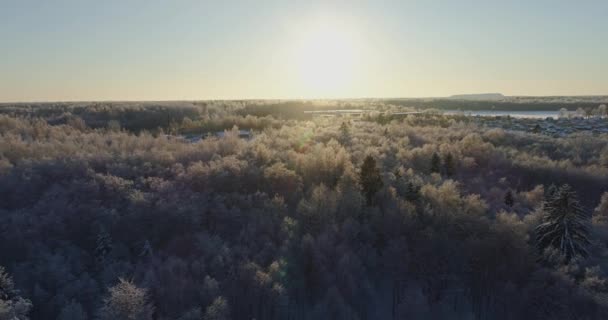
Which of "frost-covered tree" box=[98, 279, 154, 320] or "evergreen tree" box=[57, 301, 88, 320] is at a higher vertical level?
"frost-covered tree" box=[98, 279, 154, 320]

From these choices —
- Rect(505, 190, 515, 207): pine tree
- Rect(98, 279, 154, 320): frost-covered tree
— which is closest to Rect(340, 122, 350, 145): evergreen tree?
Rect(505, 190, 515, 207): pine tree

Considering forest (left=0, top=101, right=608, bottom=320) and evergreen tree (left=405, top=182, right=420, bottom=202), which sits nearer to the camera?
forest (left=0, top=101, right=608, bottom=320)

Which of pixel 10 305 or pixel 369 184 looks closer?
pixel 10 305

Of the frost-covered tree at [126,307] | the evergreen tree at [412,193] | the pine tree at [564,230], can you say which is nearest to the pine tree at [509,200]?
the pine tree at [564,230]

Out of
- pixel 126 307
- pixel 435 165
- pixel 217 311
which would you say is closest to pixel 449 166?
pixel 435 165

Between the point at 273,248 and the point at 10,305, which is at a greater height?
the point at 10,305

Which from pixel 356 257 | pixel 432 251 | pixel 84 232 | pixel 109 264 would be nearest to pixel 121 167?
pixel 84 232

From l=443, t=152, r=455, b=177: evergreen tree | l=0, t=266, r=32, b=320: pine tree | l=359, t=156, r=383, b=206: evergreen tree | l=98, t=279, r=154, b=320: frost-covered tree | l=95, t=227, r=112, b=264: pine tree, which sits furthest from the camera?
l=443, t=152, r=455, b=177: evergreen tree

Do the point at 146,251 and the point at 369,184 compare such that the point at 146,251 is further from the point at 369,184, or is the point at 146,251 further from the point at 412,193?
the point at 412,193

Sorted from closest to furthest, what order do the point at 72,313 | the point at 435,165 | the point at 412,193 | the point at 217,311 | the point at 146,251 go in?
1. the point at 72,313
2. the point at 217,311
3. the point at 146,251
4. the point at 412,193
5. the point at 435,165

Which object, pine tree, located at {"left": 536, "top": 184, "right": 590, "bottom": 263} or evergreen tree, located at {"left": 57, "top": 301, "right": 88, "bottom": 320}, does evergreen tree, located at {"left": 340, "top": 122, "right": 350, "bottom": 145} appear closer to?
pine tree, located at {"left": 536, "top": 184, "right": 590, "bottom": 263}
